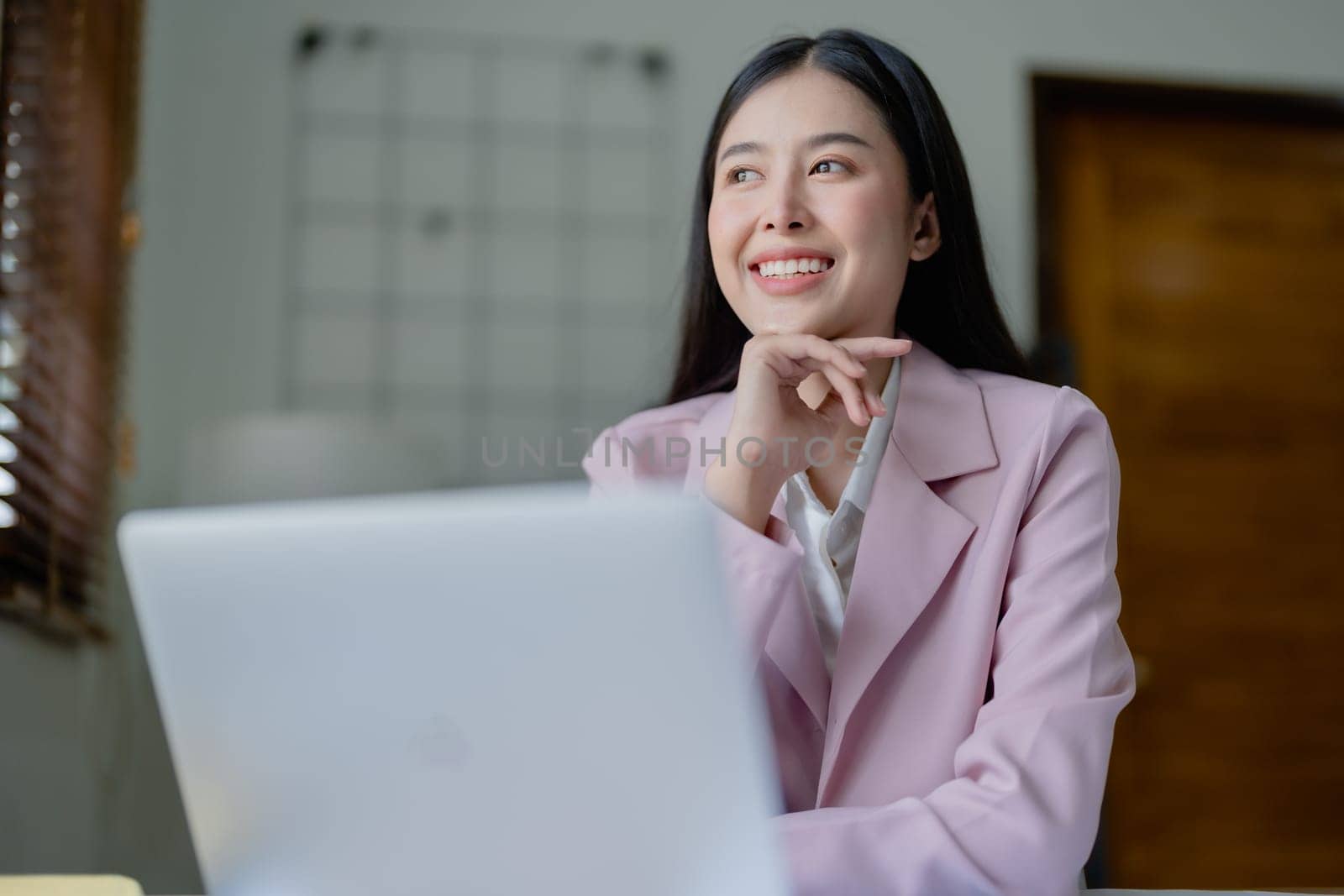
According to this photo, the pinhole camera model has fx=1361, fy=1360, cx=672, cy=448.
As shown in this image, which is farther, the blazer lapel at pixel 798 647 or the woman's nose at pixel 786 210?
the woman's nose at pixel 786 210

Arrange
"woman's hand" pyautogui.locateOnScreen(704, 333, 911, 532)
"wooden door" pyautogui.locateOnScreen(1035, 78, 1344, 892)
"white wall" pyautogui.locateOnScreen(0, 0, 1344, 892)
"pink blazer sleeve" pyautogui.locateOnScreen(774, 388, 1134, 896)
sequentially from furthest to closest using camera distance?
"wooden door" pyautogui.locateOnScreen(1035, 78, 1344, 892) < "white wall" pyautogui.locateOnScreen(0, 0, 1344, 892) < "woman's hand" pyautogui.locateOnScreen(704, 333, 911, 532) < "pink blazer sleeve" pyautogui.locateOnScreen(774, 388, 1134, 896)

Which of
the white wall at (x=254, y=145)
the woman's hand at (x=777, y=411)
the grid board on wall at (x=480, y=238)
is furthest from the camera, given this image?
the grid board on wall at (x=480, y=238)

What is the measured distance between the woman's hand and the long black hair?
0.26 metres

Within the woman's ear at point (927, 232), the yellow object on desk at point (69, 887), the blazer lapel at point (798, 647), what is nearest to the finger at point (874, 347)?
the blazer lapel at point (798, 647)

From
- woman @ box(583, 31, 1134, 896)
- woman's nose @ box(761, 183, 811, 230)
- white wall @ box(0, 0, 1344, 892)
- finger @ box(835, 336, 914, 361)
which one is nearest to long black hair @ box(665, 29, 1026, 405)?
woman @ box(583, 31, 1134, 896)

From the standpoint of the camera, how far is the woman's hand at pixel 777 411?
3.07 feet

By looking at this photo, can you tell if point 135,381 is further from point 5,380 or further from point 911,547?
point 911,547

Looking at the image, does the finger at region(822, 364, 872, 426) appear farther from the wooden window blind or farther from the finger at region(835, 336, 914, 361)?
the wooden window blind

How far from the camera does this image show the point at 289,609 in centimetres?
60

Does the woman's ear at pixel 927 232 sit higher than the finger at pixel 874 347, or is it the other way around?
the woman's ear at pixel 927 232

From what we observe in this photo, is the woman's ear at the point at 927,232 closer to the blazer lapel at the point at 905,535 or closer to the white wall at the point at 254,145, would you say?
the blazer lapel at the point at 905,535

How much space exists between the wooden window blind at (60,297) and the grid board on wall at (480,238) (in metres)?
0.39

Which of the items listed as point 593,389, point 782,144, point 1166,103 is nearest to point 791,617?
point 782,144

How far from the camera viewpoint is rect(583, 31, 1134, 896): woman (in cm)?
84
